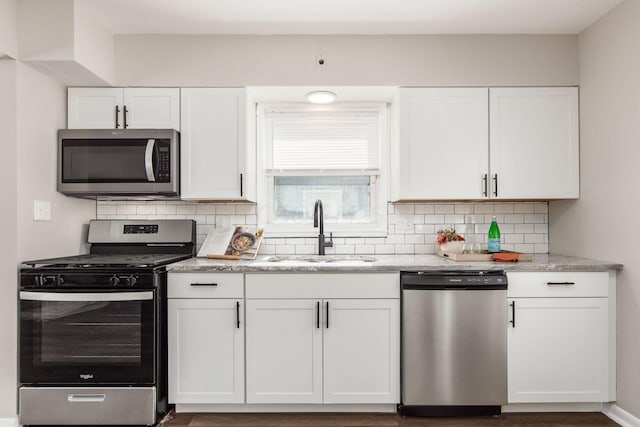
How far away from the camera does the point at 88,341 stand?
7.72ft

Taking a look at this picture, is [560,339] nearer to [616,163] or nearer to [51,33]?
[616,163]

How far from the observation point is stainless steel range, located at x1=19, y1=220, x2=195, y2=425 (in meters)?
2.34

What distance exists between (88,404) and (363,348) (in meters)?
1.54

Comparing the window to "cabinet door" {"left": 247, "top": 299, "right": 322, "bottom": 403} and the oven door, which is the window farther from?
the oven door

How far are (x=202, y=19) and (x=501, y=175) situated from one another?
83.7 inches

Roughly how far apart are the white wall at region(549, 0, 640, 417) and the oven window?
8.83ft

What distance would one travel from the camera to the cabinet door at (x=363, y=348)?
2.47 metres

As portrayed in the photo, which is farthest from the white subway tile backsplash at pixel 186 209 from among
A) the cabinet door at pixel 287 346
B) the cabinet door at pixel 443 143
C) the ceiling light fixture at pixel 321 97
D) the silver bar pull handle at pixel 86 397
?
the cabinet door at pixel 443 143

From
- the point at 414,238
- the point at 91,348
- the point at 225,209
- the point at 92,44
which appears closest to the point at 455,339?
the point at 414,238

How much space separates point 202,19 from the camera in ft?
8.64

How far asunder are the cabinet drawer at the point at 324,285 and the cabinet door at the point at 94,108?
4.64 feet

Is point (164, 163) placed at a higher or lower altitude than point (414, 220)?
higher

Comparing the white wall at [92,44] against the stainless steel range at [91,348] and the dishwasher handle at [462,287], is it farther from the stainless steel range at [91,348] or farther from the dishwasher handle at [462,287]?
the dishwasher handle at [462,287]

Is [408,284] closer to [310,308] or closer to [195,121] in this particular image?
[310,308]
